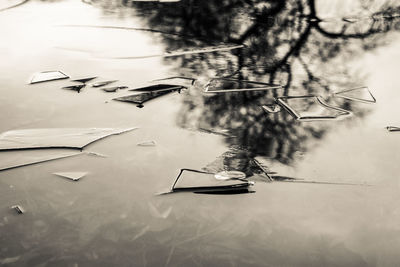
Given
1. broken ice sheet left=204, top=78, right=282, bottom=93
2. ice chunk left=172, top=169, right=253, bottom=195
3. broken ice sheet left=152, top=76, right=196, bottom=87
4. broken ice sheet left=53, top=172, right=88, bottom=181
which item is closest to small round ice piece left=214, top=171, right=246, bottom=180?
ice chunk left=172, top=169, right=253, bottom=195

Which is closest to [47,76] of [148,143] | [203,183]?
[148,143]

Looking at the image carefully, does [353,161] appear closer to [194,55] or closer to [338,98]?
[338,98]

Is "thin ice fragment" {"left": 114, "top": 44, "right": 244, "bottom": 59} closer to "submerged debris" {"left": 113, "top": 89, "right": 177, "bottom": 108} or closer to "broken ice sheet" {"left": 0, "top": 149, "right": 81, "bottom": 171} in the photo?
"submerged debris" {"left": 113, "top": 89, "right": 177, "bottom": 108}

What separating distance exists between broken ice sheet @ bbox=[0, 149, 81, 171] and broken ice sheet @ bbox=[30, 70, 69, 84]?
0.86 meters

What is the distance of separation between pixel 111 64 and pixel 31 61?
1.73 feet

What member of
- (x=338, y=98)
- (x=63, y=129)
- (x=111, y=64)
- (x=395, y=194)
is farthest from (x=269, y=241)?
(x=111, y=64)

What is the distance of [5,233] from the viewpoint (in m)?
1.25

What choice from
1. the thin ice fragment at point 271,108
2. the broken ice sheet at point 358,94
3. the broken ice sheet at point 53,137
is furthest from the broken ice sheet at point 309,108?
the broken ice sheet at point 53,137

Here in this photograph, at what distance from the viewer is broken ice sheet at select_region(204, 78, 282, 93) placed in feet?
7.68

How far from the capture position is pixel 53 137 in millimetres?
1790

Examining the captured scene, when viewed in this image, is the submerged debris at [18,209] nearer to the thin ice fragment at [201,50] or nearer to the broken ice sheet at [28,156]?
the broken ice sheet at [28,156]

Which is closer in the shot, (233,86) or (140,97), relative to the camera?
(140,97)

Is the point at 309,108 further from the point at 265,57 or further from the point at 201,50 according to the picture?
the point at 201,50

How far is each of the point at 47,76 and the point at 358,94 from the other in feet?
5.71
